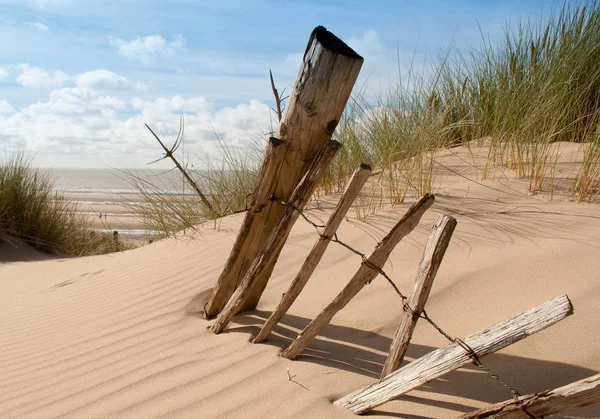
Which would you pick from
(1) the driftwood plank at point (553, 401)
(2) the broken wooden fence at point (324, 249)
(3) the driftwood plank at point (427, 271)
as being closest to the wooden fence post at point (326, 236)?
(2) the broken wooden fence at point (324, 249)

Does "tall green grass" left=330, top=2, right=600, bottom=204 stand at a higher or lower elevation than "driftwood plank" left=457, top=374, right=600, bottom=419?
higher

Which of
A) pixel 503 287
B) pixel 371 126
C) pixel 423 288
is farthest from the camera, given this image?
pixel 371 126

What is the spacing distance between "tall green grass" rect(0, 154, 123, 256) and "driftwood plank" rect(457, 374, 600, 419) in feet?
24.4

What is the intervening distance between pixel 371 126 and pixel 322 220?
6.33 ft

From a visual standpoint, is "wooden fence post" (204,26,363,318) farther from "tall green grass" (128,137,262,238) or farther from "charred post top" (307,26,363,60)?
"tall green grass" (128,137,262,238)

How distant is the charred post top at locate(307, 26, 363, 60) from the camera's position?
246 centimetres

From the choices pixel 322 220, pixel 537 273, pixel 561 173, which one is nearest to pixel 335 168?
pixel 322 220

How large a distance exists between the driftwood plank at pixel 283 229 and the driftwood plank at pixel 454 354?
2.64 ft

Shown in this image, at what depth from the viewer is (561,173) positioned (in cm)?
516

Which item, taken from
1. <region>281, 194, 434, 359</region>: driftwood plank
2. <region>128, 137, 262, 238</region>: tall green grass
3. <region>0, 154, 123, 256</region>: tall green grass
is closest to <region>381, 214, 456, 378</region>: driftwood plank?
<region>281, 194, 434, 359</region>: driftwood plank

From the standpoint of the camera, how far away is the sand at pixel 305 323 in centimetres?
239

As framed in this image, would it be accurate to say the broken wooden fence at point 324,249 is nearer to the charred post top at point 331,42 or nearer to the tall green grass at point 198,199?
the charred post top at point 331,42

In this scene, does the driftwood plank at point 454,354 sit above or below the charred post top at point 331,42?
below

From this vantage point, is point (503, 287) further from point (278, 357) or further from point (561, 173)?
point (561, 173)
